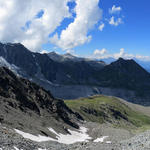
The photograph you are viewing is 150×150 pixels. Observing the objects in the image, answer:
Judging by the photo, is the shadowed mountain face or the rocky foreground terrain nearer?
the rocky foreground terrain

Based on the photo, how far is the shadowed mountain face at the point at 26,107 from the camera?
6881 centimetres

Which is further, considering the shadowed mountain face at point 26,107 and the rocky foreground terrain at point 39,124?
the shadowed mountain face at point 26,107

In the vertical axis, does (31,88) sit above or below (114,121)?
above

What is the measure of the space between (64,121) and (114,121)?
84.7 metres

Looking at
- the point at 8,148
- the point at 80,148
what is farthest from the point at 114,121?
the point at 8,148

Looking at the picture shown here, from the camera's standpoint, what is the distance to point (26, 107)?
88.0 m

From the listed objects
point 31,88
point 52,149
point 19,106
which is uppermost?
point 31,88

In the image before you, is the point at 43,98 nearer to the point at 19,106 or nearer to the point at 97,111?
the point at 19,106

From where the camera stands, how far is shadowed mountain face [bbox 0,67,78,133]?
68812mm

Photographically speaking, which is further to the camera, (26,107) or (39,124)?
(26,107)

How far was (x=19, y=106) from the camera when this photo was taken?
83625mm

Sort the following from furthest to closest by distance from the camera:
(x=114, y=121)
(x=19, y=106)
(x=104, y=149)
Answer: (x=114, y=121), (x=19, y=106), (x=104, y=149)

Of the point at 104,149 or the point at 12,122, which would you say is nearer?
the point at 104,149

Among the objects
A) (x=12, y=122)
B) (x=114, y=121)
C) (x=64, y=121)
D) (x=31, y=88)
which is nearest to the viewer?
(x=12, y=122)
